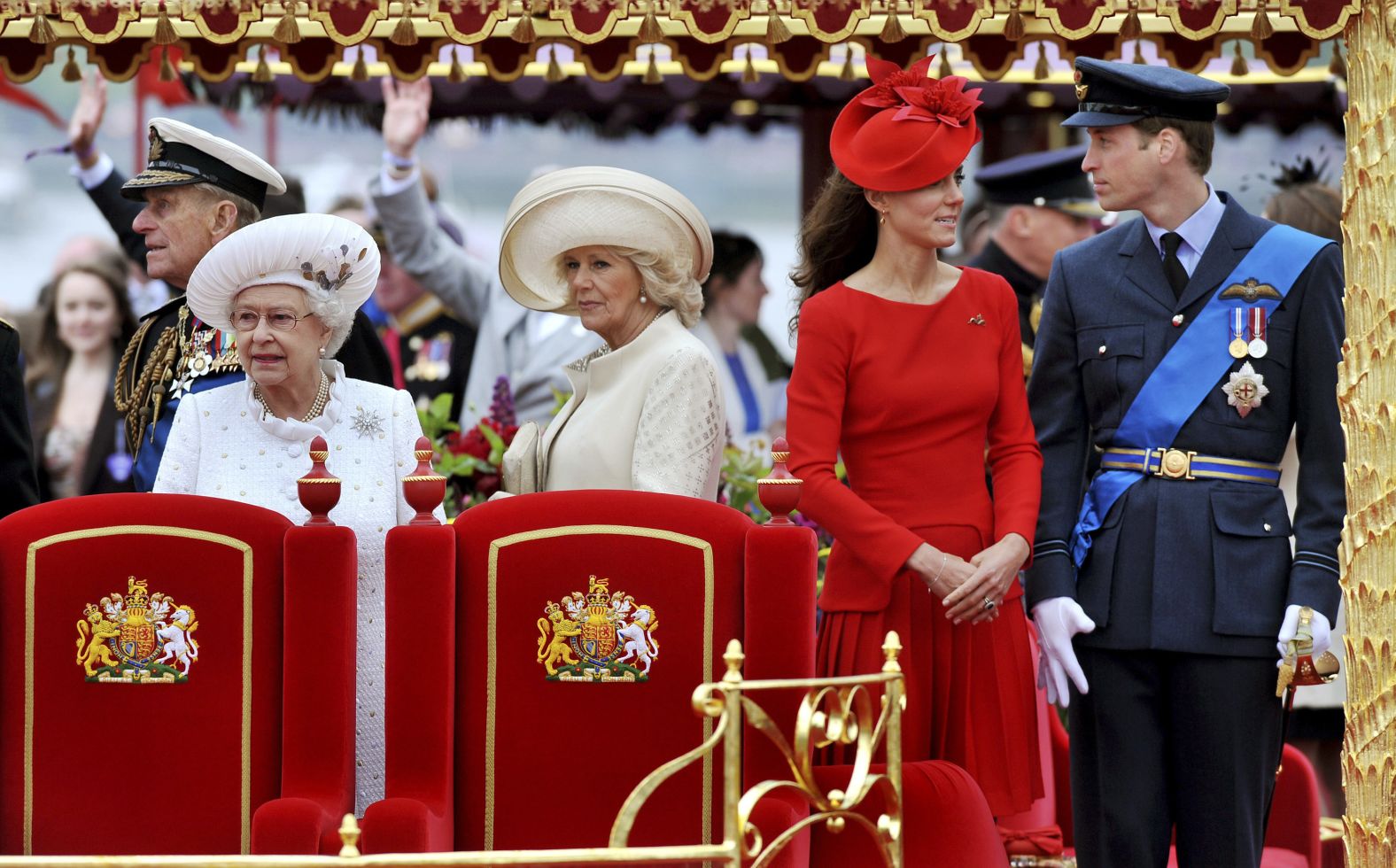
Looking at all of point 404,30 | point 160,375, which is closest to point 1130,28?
point 404,30

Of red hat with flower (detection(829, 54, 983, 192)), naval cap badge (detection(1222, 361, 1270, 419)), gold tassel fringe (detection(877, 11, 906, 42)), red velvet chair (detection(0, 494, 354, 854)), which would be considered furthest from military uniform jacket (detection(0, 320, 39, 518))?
naval cap badge (detection(1222, 361, 1270, 419))

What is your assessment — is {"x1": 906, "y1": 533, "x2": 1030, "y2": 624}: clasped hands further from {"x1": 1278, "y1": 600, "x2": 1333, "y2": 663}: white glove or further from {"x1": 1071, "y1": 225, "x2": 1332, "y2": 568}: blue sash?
{"x1": 1278, "y1": 600, "x2": 1333, "y2": 663}: white glove

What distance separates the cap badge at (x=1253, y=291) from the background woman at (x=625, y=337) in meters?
0.97

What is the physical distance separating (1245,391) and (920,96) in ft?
2.59

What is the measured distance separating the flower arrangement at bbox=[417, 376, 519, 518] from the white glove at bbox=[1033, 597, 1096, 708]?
5.37 feet

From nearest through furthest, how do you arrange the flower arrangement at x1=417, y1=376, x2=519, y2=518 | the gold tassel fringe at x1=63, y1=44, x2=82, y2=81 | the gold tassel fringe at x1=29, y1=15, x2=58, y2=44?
the gold tassel fringe at x1=29, y1=15, x2=58, y2=44
the gold tassel fringe at x1=63, y1=44, x2=82, y2=81
the flower arrangement at x1=417, y1=376, x2=519, y2=518

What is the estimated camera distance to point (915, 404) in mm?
3244

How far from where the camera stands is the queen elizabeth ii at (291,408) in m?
3.33

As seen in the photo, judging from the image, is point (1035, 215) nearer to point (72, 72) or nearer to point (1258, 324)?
point (1258, 324)

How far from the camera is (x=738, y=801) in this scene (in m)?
2.59

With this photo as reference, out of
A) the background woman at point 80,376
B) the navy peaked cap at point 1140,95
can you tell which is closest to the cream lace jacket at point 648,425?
the navy peaked cap at point 1140,95

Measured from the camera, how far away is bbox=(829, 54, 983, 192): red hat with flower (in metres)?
3.24

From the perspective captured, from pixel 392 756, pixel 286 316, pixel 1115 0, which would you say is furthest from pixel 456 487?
pixel 1115 0

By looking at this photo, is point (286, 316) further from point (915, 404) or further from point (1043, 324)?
point (1043, 324)
